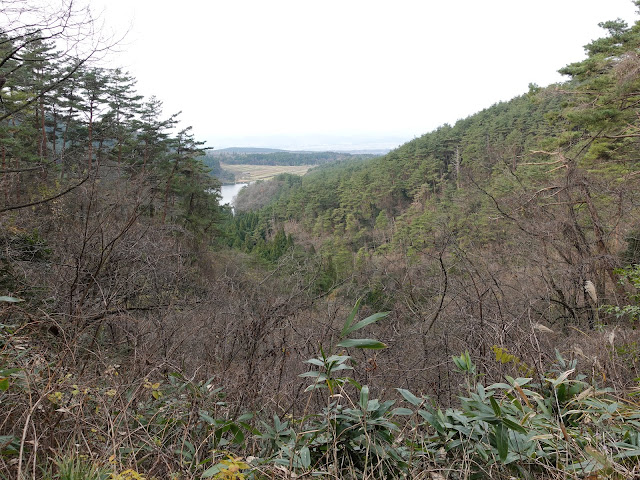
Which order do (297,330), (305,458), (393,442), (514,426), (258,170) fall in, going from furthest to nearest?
(258,170), (297,330), (393,442), (305,458), (514,426)

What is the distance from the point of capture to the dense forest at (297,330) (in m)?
1.55

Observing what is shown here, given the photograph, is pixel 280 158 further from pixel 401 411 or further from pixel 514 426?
pixel 514 426

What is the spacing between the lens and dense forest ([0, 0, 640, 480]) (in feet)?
5.10

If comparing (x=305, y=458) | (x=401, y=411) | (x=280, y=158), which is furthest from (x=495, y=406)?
(x=280, y=158)

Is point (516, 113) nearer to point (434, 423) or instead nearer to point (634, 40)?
point (634, 40)

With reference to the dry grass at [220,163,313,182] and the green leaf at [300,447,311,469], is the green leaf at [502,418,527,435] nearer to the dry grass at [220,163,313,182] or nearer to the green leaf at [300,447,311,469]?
the green leaf at [300,447,311,469]

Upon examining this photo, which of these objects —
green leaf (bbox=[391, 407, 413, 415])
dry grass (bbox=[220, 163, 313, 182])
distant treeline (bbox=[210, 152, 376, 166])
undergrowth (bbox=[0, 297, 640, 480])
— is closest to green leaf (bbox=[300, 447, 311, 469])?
undergrowth (bbox=[0, 297, 640, 480])

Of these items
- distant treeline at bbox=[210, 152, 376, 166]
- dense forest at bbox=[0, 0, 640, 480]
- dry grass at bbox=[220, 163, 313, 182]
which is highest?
distant treeline at bbox=[210, 152, 376, 166]

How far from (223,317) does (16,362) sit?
13.8 ft

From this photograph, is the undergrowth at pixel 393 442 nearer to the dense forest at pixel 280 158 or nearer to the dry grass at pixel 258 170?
the dry grass at pixel 258 170

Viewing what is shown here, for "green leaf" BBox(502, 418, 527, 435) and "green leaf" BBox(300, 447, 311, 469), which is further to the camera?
"green leaf" BBox(300, 447, 311, 469)

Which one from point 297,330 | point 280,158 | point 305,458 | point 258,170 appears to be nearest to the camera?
point 305,458

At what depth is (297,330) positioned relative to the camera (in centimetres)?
573

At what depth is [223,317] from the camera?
6.30 m
